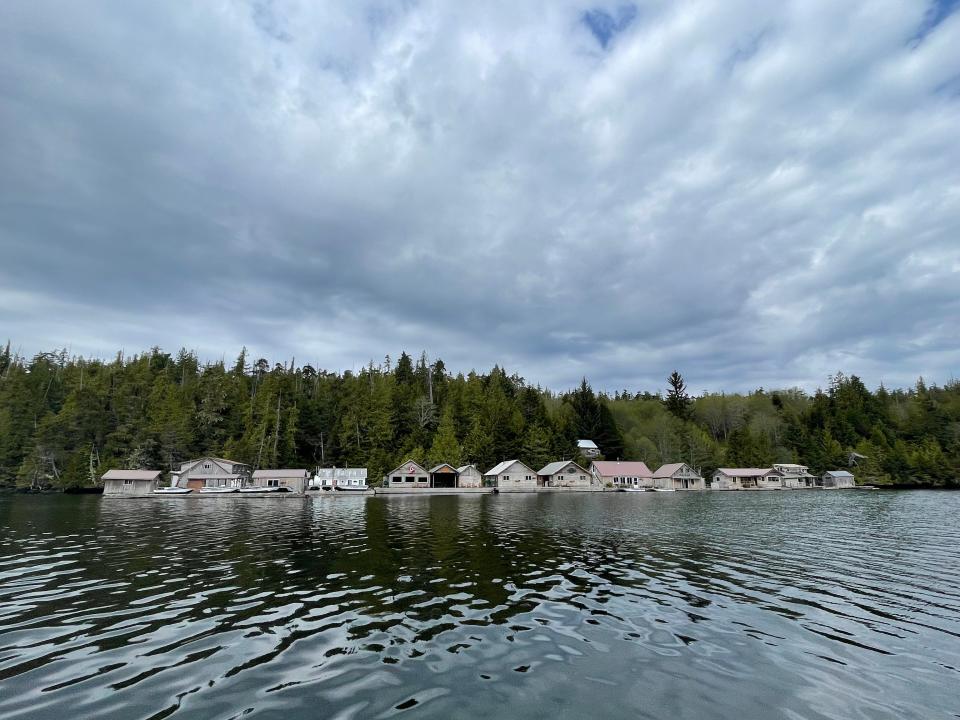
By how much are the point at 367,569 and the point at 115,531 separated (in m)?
23.3

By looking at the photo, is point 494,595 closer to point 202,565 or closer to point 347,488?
point 202,565

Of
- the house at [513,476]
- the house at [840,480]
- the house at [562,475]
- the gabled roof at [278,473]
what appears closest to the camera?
the gabled roof at [278,473]

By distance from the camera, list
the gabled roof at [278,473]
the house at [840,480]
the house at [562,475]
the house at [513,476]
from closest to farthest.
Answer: the gabled roof at [278,473] → the house at [513,476] → the house at [562,475] → the house at [840,480]

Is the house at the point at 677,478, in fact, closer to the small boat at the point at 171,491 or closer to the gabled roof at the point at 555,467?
the gabled roof at the point at 555,467

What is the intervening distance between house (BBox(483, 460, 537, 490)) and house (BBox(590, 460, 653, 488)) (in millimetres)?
15493

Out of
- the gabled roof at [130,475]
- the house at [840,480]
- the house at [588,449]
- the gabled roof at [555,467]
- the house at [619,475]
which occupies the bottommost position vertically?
the house at [840,480]

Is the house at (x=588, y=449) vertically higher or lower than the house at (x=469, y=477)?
higher

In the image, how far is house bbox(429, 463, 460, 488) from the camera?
97000 millimetres

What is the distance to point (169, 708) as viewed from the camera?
7.40 metres

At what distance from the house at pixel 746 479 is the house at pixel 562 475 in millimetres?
35116

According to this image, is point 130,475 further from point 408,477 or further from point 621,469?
point 621,469

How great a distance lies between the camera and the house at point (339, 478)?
91.4m

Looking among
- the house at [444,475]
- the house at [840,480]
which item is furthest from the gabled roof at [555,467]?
the house at [840,480]

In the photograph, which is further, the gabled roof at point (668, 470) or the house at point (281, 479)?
the gabled roof at point (668, 470)
